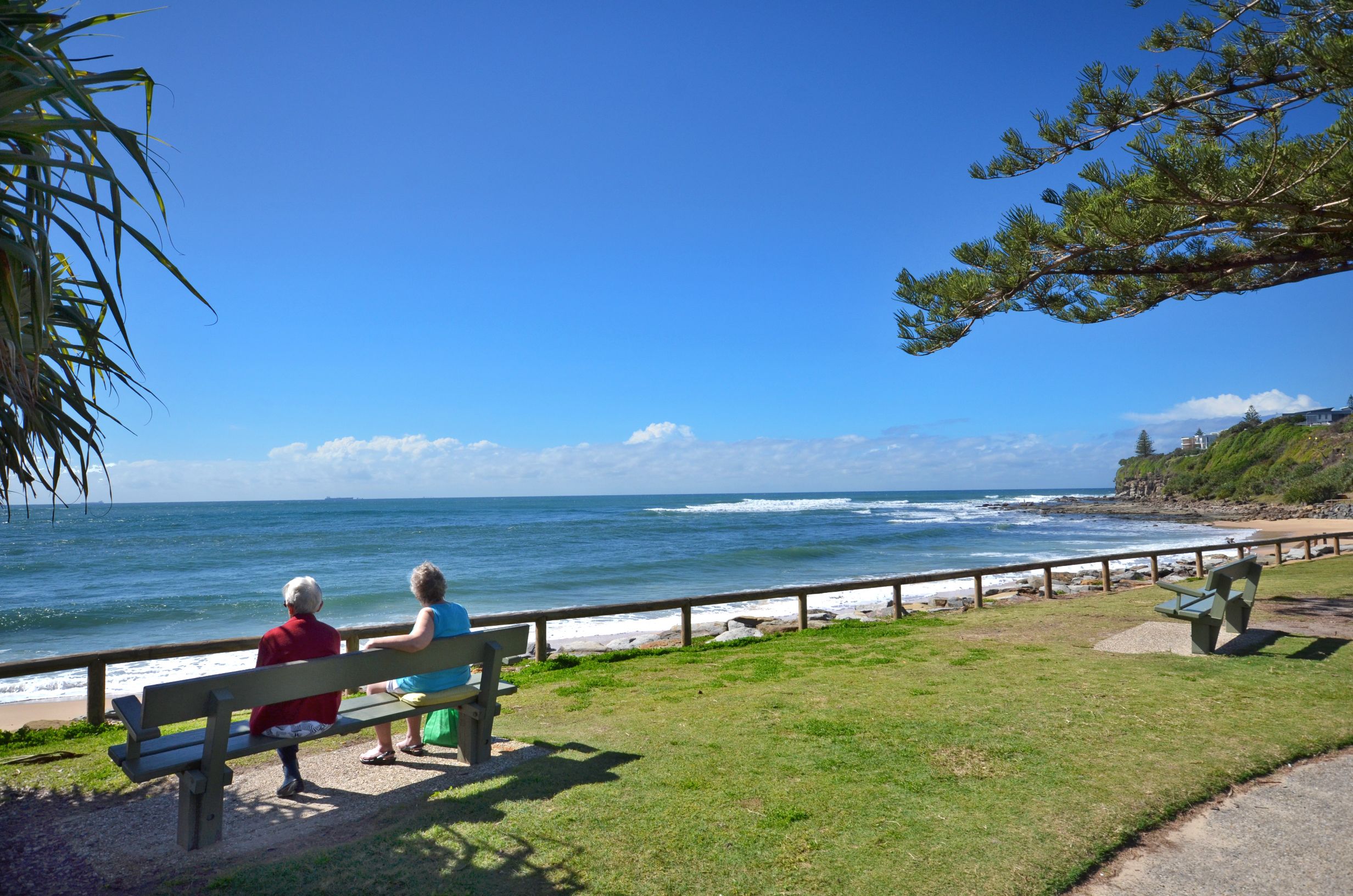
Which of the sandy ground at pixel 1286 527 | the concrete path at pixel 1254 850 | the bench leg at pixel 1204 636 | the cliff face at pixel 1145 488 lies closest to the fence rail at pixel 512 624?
the bench leg at pixel 1204 636

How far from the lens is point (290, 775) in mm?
3730

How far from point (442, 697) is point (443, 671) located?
0.48ft

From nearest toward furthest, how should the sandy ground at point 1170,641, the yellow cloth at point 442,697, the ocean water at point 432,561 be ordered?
1. the yellow cloth at point 442,697
2. the sandy ground at point 1170,641
3. the ocean water at point 432,561

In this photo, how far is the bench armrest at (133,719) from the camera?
10.2ft

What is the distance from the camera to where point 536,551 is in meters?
34.7

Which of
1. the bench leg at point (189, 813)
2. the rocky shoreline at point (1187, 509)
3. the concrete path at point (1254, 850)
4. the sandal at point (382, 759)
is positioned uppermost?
A: the bench leg at point (189, 813)

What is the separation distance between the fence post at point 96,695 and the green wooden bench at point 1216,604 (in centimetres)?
868

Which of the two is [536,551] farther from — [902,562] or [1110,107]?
[1110,107]

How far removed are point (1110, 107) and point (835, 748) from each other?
6.39m

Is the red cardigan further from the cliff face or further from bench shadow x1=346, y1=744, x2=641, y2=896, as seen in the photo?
the cliff face

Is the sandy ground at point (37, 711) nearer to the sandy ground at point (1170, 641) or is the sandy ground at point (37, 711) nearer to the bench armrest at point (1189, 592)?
the sandy ground at point (1170, 641)

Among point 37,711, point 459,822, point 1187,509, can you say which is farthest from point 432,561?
point 1187,509

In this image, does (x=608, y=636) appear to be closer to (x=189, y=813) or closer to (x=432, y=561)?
(x=189, y=813)

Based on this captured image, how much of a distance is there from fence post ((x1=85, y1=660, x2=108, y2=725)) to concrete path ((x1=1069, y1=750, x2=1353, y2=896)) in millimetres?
6182
